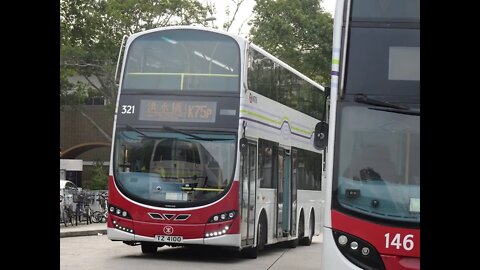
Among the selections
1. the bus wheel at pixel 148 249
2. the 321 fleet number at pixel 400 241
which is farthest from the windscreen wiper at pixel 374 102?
the bus wheel at pixel 148 249

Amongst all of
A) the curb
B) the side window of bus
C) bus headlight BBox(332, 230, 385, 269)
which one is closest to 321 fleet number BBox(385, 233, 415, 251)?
bus headlight BBox(332, 230, 385, 269)

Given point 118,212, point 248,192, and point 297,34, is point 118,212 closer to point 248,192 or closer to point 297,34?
point 248,192

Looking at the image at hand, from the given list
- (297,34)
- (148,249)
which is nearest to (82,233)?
(148,249)

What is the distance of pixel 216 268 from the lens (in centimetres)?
1348

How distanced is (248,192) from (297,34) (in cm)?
1817

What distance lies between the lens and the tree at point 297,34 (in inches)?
1228

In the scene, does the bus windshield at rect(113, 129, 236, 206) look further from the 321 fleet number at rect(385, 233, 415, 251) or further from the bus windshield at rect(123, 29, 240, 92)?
the 321 fleet number at rect(385, 233, 415, 251)

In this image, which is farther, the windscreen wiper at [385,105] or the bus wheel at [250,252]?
the bus wheel at [250,252]

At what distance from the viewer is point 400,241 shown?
23.5 ft

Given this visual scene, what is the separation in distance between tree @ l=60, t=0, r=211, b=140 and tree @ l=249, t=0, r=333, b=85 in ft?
8.63

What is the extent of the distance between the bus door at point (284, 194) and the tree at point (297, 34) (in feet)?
45.1

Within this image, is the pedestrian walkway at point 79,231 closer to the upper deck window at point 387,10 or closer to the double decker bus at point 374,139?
the double decker bus at point 374,139
